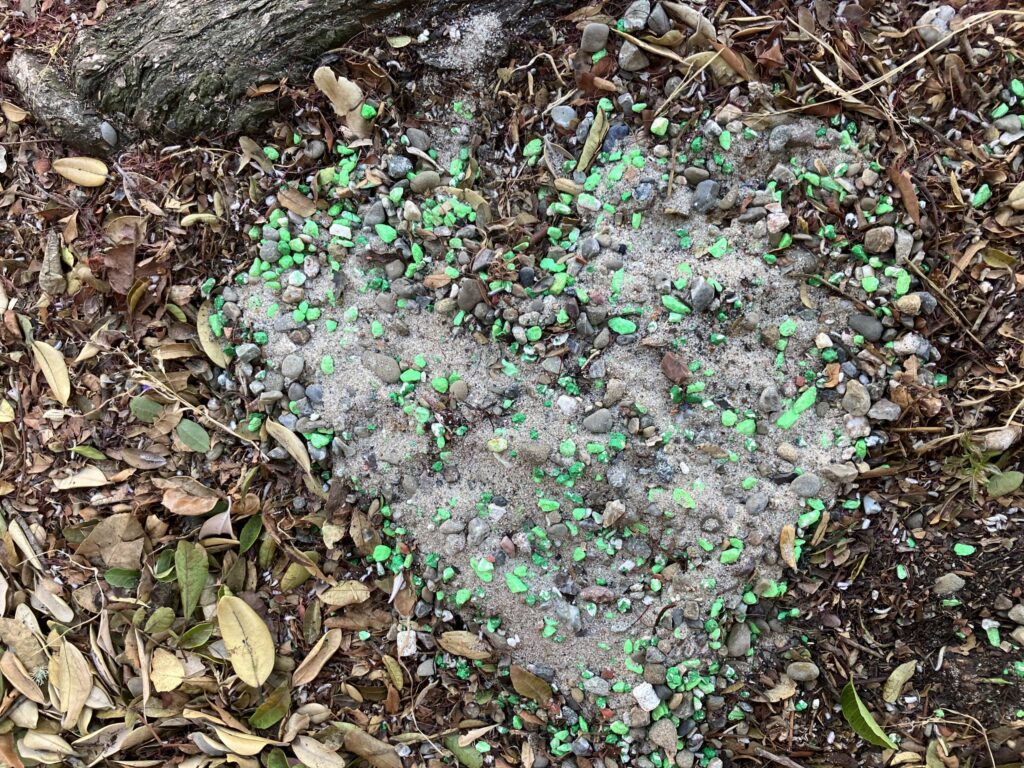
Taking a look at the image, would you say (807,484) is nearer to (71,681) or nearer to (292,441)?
(292,441)

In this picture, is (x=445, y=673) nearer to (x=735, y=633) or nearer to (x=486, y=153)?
(x=735, y=633)

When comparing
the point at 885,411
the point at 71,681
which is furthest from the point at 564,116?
the point at 71,681

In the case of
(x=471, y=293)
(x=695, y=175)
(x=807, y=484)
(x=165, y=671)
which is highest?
(x=695, y=175)

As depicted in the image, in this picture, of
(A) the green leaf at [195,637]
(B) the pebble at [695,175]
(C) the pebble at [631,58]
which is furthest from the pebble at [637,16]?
(A) the green leaf at [195,637]

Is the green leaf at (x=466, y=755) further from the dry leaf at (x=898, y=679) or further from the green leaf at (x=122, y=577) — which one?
the dry leaf at (x=898, y=679)

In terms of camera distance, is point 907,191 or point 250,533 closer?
point 907,191

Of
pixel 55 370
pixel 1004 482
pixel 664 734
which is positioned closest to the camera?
pixel 1004 482

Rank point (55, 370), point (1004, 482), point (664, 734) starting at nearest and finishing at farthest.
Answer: point (1004, 482), point (664, 734), point (55, 370)
